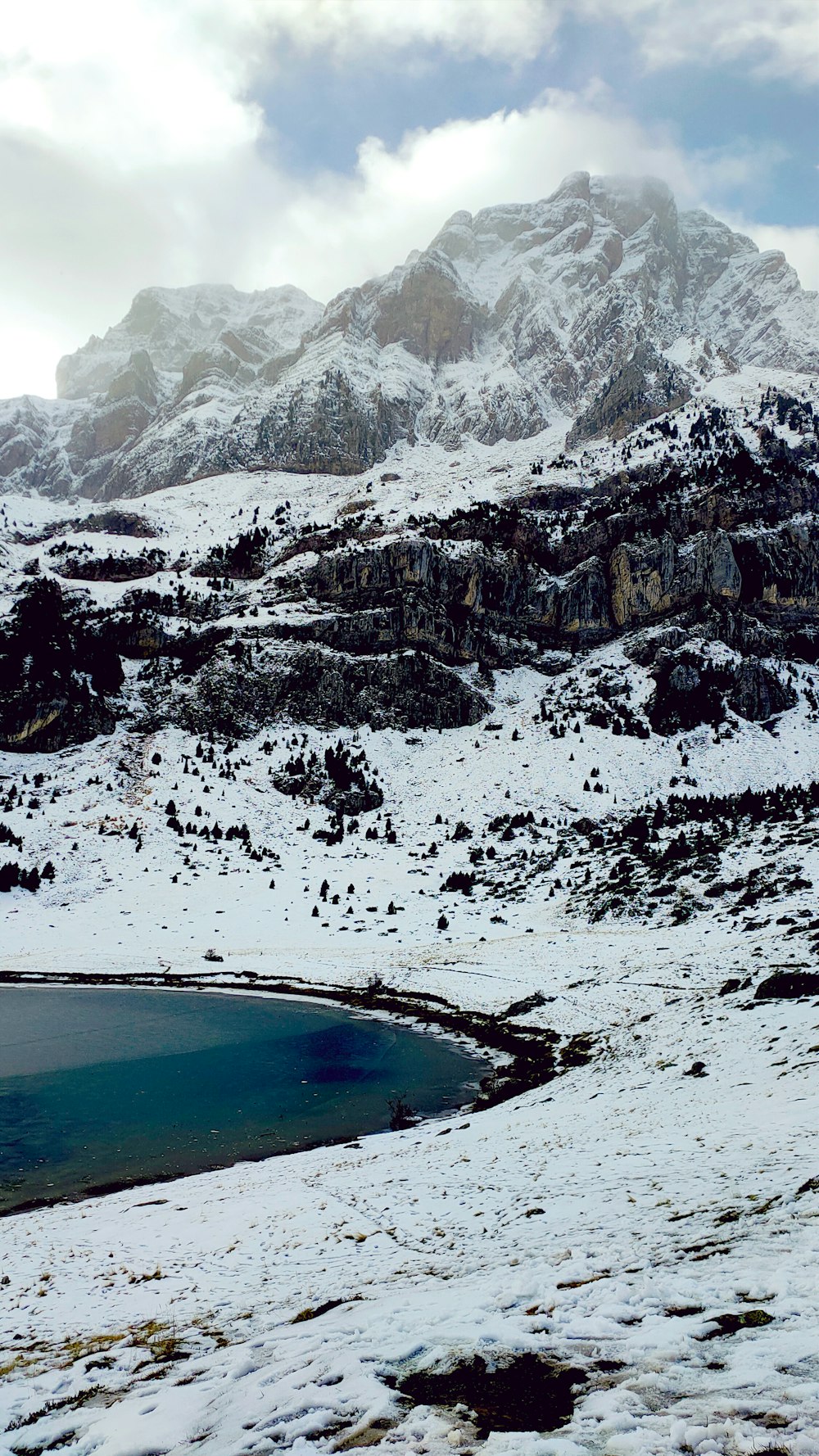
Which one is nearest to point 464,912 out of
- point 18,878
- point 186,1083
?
point 186,1083

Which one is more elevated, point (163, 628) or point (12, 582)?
point (12, 582)

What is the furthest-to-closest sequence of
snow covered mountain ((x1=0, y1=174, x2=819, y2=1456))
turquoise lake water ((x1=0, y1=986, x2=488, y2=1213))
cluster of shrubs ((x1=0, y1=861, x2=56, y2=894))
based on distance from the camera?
cluster of shrubs ((x1=0, y1=861, x2=56, y2=894))
turquoise lake water ((x1=0, y1=986, x2=488, y2=1213))
snow covered mountain ((x1=0, y1=174, x2=819, y2=1456))

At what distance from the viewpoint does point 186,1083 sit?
22.0 m

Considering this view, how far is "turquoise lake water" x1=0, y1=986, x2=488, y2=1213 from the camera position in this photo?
16.1 m

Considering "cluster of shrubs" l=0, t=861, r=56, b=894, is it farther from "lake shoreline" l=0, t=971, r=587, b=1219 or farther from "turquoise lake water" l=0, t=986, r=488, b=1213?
"turquoise lake water" l=0, t=986, r=488, b=1213

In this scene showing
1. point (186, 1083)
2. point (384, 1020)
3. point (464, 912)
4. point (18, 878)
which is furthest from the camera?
point (18, 878)

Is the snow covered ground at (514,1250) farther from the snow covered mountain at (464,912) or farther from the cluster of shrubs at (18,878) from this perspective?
the cluster of shrubs at (18,878)

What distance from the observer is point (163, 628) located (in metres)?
107

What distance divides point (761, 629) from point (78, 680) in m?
97.6

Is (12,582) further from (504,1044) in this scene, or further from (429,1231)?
(429,1231)

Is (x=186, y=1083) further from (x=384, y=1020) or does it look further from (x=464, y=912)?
(x=464, y=912)

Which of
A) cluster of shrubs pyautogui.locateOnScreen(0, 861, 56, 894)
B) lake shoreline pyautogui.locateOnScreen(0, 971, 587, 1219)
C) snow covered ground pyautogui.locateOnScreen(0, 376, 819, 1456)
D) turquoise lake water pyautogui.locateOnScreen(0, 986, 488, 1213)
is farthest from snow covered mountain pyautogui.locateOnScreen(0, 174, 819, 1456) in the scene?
turquoise lake water pyautogui.locateOnScreen(0, 986, 488, 1213)

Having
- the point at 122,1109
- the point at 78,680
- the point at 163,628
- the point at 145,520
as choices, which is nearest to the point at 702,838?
the point at 122,1109

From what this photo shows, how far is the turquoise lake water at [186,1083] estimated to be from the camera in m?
16.1
